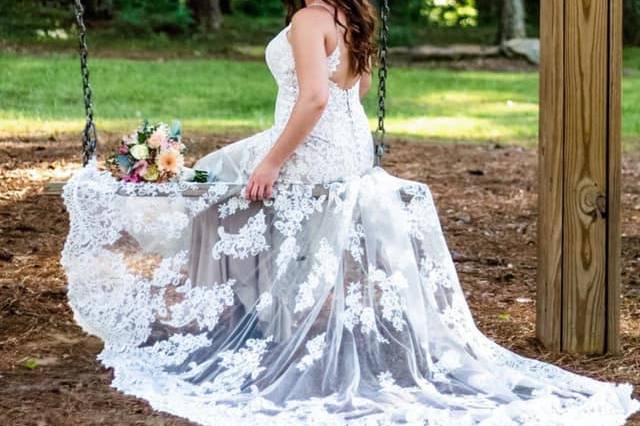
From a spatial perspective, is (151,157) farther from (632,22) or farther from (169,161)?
(632,22)

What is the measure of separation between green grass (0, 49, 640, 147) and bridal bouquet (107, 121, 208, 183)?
5729mm

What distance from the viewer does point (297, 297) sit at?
13.8 ft

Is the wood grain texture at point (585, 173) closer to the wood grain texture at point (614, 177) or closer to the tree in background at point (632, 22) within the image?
the wood grain texture at point (614, 177)

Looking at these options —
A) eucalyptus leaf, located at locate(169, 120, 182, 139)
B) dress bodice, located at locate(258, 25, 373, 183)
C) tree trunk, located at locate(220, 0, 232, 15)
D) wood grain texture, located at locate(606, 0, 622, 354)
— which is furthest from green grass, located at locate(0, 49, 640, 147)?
tree trunk, located at locate(220, 0, 232, 15)

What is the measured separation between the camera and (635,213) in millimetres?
7605

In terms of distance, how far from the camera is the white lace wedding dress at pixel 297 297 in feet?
13.1

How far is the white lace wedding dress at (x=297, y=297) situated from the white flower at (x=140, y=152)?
120mm

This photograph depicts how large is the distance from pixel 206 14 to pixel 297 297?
17217 mm

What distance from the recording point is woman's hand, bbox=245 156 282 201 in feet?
14.0

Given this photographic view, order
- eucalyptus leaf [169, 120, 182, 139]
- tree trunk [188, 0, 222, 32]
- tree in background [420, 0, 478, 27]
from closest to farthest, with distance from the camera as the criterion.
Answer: eucalyptus leaf [169, 120, 182, 139], tree trunk [188, 0, 222, 32], tree in background [420, 0, 478, 27]

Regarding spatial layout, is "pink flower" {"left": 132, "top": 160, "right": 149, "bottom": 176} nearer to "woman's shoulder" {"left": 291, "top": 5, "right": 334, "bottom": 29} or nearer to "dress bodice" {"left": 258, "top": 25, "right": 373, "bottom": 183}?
"dress bodice" {"left": 258, "top": 25, "right": 373, "bottom": 183}

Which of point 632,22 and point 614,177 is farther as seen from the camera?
point 632,22

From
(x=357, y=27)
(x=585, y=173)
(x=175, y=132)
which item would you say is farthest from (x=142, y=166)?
(x=585, y=173)

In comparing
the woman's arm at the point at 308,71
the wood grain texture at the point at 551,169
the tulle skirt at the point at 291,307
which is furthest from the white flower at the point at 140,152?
the wood grain texture at the point at 551,169
